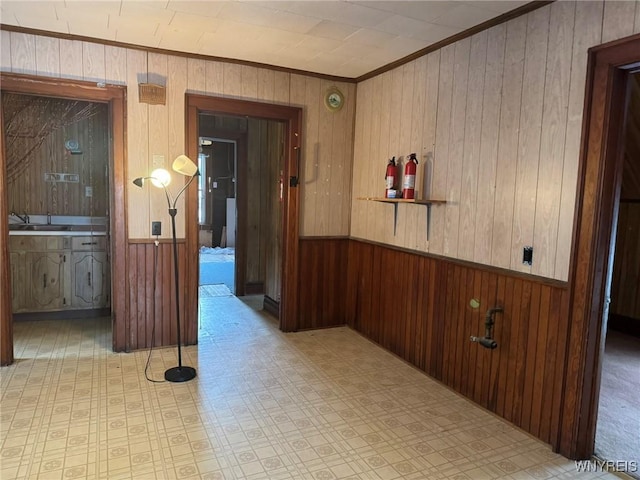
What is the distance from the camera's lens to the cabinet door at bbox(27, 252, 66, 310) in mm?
4242

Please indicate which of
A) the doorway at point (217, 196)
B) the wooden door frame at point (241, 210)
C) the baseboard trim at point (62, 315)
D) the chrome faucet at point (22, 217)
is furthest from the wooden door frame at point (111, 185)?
the doorway at point (217, 196)

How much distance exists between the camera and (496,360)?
9.10 ft

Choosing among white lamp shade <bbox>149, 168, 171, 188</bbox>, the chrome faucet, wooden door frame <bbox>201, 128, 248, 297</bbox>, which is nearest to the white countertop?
the chrome faucet

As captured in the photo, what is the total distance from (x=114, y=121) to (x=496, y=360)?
10.6 ft

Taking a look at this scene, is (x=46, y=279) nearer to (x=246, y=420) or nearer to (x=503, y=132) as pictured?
(x=246, y=420)

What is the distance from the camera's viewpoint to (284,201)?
418 cm

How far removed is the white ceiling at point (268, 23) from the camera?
263 cm

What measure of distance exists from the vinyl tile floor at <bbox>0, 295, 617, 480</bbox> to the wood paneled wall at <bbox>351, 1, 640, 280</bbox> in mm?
988

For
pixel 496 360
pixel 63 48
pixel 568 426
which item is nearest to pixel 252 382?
pixel 496 360

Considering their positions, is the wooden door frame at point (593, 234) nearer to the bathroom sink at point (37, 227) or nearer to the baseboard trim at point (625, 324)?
the baseboard trim at point (625, 324)

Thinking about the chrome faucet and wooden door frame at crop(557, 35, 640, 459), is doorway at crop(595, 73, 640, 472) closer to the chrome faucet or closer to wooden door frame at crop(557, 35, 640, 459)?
wooden door frame at crop(557, 35, 640, 459)

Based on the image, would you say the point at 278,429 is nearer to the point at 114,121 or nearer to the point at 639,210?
the point at 114,121

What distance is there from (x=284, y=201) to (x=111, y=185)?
1472 millimetres

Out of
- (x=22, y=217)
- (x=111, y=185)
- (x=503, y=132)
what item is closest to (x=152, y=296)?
(x=111, y=185)
